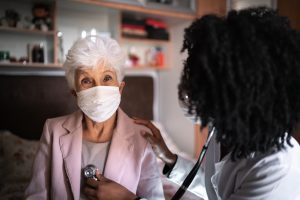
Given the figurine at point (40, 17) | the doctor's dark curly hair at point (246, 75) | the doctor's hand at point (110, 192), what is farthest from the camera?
the figurine at point (40, 17)

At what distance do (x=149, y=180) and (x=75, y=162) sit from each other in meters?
0.31

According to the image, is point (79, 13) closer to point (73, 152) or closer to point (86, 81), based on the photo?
point (86, 81)

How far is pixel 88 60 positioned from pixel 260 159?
2.31 ft

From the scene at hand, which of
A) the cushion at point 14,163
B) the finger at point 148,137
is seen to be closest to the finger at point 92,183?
Answer: the finger at point 148,137

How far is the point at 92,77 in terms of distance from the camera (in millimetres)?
1062

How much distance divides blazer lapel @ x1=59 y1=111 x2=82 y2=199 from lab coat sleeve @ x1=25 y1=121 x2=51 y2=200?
0.07m

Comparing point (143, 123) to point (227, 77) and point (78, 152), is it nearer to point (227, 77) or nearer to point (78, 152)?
point (78, 152)

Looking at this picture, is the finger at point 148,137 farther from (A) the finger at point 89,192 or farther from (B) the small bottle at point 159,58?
(B) the small bottle at point 159,58

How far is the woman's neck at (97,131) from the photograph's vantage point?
3.63 feet

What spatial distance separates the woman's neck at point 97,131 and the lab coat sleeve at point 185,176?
31 cm

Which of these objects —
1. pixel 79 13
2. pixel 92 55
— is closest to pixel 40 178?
pixel 92 55

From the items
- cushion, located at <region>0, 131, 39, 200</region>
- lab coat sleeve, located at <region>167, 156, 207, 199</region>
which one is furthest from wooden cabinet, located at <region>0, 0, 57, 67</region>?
lab coat sleeve, located at <region>167, 156, 207, 199</region>

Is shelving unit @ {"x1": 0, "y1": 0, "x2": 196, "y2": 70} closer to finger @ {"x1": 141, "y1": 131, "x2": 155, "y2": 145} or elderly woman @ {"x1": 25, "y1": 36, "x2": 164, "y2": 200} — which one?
elderly woman @ {"x1": 25, "y1": 36, "x2": 164, "y2": 200}

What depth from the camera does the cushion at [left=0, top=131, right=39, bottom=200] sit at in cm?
155
